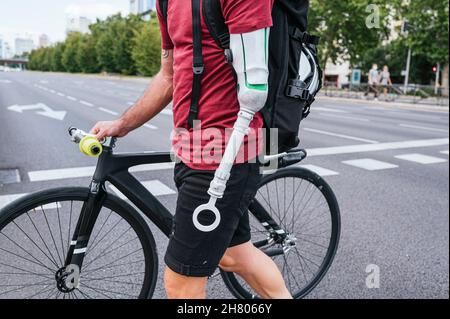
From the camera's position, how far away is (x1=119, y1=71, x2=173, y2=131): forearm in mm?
1850

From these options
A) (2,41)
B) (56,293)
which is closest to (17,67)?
(2,41)

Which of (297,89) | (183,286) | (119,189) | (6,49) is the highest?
(6,49)

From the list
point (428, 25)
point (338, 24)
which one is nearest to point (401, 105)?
point (428, 25)

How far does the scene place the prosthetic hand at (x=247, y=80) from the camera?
4.41ft

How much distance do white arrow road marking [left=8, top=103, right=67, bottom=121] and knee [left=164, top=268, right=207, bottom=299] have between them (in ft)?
33.3

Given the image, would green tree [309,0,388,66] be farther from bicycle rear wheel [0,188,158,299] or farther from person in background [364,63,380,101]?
bicycle rear wheel [0,188,158,299]

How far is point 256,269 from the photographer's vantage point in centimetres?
193

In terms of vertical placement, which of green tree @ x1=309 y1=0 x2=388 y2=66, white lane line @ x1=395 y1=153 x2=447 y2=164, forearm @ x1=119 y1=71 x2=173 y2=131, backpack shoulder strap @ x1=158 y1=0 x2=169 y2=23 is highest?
green tree @ x1=309 y1=0 x2=388 y2=66

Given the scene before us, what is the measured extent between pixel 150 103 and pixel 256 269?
0.77m

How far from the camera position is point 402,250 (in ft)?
12.2

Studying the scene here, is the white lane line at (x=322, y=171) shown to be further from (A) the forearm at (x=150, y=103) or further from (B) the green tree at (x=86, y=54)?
(A) the forearm at (x=150, y=103)

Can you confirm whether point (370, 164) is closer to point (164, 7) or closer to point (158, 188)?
point (158, 188)

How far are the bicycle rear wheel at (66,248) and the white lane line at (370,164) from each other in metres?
5.25

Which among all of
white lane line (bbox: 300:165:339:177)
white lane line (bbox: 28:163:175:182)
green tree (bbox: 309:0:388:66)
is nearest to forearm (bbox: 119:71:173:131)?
white lane line (bbox: 28:163:175:182)
